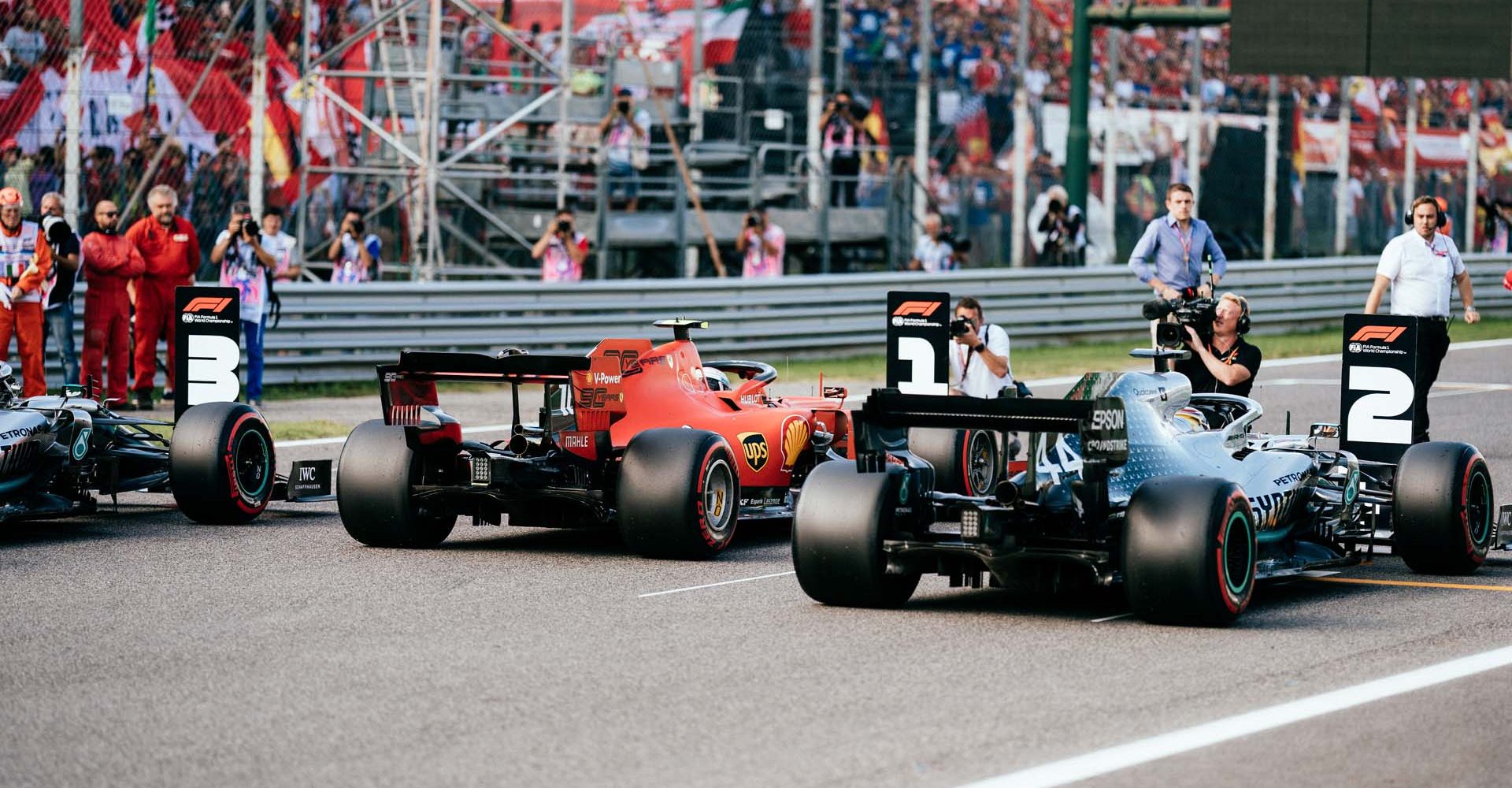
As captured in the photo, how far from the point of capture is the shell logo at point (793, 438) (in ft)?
37.3

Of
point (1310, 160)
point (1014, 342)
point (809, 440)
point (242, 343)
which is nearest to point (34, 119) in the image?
point (242, 343)

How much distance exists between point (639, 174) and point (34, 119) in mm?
8161

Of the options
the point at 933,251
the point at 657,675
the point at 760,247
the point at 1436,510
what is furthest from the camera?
the point at 933,251

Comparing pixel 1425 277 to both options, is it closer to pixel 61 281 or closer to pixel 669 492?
pixel 669 492

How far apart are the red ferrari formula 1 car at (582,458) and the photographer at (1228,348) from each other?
2.26 m

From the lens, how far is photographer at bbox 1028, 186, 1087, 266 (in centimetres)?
2547

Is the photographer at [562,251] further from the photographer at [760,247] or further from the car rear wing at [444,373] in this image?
the car rear wing at [444,373]

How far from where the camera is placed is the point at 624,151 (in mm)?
24328

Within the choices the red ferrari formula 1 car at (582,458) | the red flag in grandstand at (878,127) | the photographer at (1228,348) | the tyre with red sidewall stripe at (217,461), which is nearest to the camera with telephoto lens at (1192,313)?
the photographer at (1228,348)

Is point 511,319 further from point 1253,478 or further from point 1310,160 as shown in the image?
point 1310,160

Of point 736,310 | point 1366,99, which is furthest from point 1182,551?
point 1366,99

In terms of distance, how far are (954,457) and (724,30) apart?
1529 cm

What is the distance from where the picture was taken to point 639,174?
2461 cm

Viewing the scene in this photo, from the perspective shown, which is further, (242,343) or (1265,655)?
(242,343)
